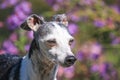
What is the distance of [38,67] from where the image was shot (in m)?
6.18

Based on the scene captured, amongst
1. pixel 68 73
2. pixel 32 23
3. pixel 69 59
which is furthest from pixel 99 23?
pixel 69 59

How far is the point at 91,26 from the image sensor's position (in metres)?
10.8

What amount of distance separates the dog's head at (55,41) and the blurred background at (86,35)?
2.87m

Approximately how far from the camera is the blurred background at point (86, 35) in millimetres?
9320

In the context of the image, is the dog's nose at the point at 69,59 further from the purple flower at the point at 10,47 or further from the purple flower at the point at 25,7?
the purple flower at the point at 25,7

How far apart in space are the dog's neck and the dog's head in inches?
4.5

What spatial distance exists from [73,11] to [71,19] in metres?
0.13

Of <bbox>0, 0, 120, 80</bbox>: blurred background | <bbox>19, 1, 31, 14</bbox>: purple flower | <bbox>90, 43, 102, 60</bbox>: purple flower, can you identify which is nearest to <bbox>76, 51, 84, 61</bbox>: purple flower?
<bbox>0, 0, 120, 80</bbox>: blurred background

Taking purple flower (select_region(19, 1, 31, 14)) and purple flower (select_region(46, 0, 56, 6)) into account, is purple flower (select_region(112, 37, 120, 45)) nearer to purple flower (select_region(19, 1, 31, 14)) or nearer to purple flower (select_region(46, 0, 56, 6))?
purple flower (select_region(46, 0, 56, 6))

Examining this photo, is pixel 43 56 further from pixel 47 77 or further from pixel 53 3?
pixel 53 3

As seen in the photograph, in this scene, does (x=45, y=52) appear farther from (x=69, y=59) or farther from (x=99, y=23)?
(x=99, y=23)

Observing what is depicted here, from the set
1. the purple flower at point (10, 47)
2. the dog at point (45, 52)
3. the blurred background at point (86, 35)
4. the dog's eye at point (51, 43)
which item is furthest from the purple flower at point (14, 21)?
the dog's eye at point (51, 43)

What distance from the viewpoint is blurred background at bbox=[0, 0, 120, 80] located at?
9320 millimetres

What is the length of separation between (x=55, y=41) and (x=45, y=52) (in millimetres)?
167
